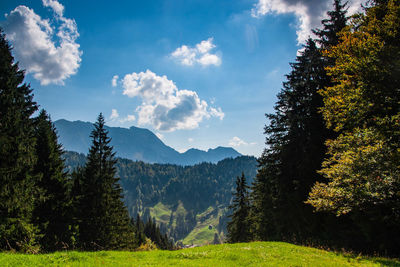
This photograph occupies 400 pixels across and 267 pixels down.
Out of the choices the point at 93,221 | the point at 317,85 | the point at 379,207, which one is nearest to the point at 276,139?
the point at 317,85

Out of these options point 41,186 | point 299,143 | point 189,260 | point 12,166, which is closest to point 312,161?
point 299,143

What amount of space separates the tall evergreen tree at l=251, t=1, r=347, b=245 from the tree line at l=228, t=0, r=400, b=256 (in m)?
0.10

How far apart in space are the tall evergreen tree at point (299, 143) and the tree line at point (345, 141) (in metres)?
0.10

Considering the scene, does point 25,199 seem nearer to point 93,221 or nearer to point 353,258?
point 93,221

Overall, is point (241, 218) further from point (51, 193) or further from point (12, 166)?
point (12, 166)

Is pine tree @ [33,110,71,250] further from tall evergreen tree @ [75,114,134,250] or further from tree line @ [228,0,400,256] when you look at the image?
tree line @ [228,0,400,256]

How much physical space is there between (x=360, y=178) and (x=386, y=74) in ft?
18.4

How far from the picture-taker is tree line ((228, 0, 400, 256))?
10742 millimetres

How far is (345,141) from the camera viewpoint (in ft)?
44.6

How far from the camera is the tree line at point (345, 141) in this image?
35.2 ft

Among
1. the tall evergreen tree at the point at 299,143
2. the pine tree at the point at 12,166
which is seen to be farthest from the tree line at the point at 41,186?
the tall evergreen tree at the point at 299,143

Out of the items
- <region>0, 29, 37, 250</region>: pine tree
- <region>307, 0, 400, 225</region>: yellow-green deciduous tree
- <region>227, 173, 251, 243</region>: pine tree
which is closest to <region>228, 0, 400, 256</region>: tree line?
<region>307, 0, 400, 225</region>: yellow-green deciduous tree

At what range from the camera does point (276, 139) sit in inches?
1077

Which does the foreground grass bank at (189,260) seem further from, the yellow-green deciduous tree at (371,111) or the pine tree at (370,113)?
the yellow-green deciduous tree at (371,111)
